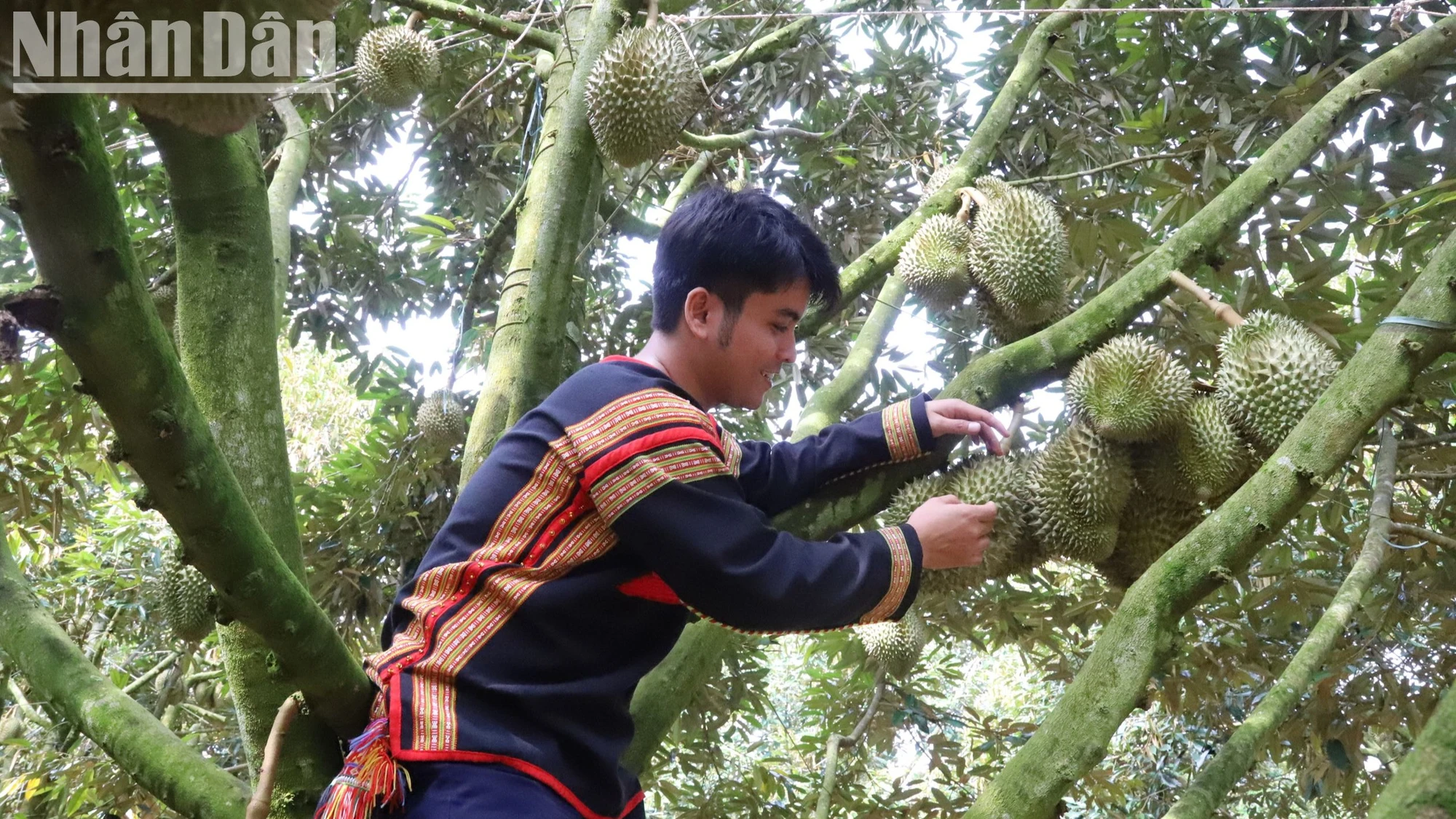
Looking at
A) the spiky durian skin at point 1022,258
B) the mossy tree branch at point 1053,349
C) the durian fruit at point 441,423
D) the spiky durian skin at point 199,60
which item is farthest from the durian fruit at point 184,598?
the spiky durian skin at point 199,60

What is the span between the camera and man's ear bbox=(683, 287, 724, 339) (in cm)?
185

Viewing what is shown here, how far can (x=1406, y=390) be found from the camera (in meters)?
1.49

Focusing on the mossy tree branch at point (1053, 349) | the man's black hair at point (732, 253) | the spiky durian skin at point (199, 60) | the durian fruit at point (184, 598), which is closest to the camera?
the spiky durian skin at point (199, 60)

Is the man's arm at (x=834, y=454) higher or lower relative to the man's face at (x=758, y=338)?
lower

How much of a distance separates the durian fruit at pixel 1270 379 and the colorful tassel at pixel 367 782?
1439 millimetres

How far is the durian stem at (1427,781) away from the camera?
85 centimetres

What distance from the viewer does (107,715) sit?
71.9 inches

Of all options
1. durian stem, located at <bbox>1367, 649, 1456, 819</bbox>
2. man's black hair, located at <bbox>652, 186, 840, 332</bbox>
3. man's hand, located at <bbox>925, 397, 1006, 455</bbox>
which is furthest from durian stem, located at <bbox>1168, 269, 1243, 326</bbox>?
durian stem, located at <bbox>1367, 649, 1456, 819</bbox>

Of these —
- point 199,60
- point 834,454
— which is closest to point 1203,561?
point 834,454

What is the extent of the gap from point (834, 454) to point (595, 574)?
445 mm

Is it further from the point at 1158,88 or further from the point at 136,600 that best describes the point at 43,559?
the point at 1158,88

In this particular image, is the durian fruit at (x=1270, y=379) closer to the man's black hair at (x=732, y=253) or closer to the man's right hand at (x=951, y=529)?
the man's right hand at (x=951, y=529)

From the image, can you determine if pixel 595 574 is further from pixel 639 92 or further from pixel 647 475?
pixel 639 92

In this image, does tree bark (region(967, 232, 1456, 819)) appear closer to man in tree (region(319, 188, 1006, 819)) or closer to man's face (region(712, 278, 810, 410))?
man in tree (region(319, 188, 1006, 819))
